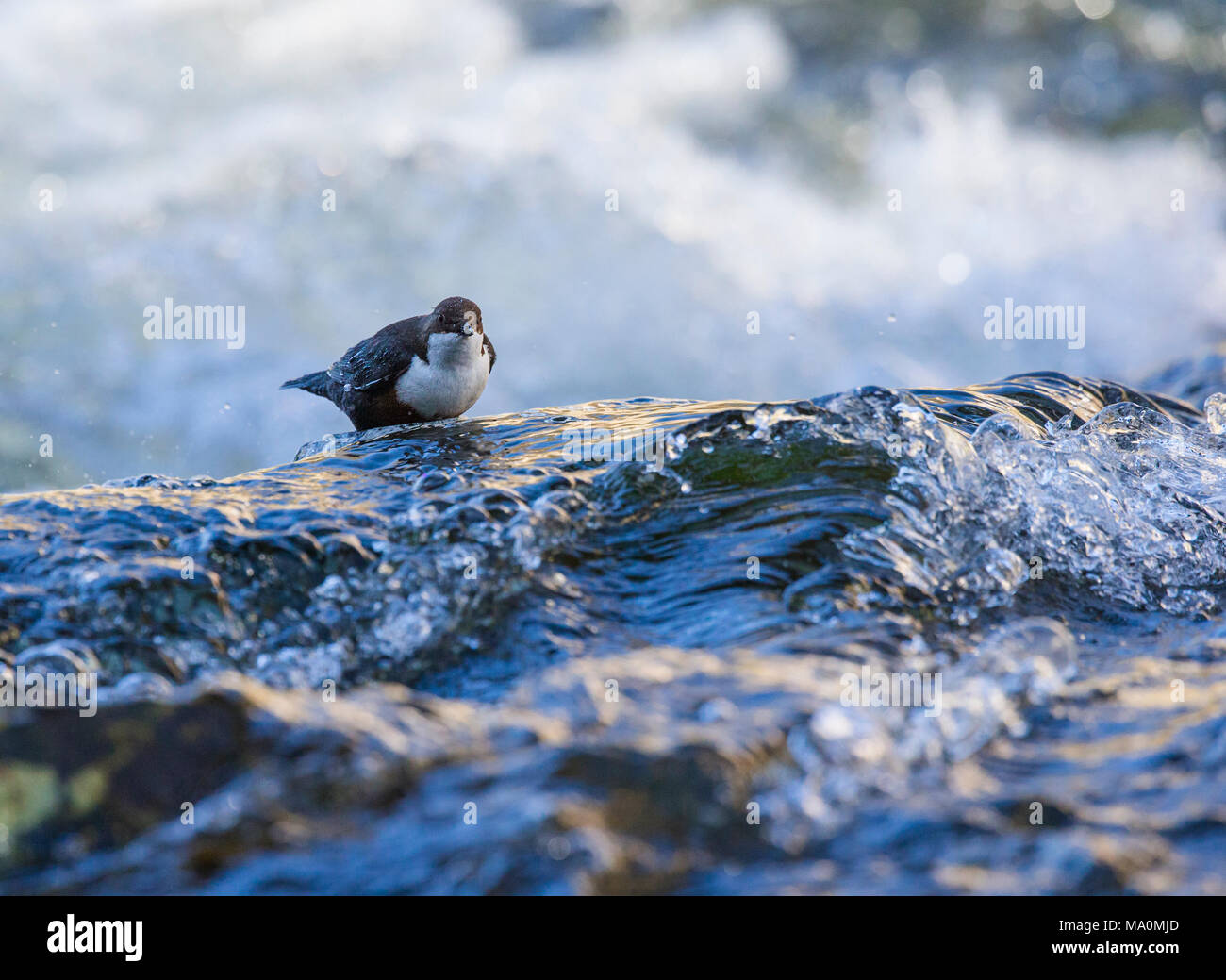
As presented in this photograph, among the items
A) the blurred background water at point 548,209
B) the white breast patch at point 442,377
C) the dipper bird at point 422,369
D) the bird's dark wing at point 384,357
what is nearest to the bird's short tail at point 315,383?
the bird's dark wing at point 384,357

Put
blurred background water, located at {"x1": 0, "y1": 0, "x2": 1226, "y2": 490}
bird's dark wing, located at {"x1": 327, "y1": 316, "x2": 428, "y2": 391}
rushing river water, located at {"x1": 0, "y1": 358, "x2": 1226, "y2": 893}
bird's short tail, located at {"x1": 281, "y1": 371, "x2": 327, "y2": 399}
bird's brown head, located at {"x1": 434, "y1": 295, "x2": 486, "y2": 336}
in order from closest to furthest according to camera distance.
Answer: rushing river water, located at {"x1": 0, "y1": 358, "x2": 1226, "y2": 893} < bird's brown head, located at {"x1": 434, "y1": 295, "x2": 486, "y2": 336} < bird's dark wing, located at {"x1": 327, "y1": 316, "x2": 428, "y2": 391} < bird's short tail, located at {"x1": 281, "y1": 371, "x2": 327, "y2": 399} < blurred background water, located at {"x1": 0, "y1": 0, "x2": 1226, "y2": 490}

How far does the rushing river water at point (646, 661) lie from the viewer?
8.41 ft

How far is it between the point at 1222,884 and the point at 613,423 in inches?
131

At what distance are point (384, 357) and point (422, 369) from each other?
272 millimetres

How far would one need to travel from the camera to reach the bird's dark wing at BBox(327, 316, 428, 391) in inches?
229

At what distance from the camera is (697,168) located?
42.5 ft

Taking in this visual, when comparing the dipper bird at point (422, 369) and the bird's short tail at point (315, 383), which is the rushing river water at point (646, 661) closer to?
the dipper bird at point (422, 369)

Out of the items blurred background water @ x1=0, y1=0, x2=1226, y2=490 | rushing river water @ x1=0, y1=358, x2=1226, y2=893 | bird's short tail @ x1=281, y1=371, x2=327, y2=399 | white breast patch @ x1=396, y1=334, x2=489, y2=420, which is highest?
blurred background water @ x1=0, y1=0, x2=1226, y2=490

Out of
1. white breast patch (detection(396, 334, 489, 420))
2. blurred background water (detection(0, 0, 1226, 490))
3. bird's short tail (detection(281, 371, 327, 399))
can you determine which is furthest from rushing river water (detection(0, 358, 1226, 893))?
blurred background water (detection(0, 0, 1226, 490))

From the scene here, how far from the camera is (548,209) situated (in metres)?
12.1

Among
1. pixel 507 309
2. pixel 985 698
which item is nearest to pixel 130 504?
pixel 985 698

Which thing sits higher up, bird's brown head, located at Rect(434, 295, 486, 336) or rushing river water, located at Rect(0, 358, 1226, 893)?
bird's brown head, located at Rect(434, 295, 486, 336)

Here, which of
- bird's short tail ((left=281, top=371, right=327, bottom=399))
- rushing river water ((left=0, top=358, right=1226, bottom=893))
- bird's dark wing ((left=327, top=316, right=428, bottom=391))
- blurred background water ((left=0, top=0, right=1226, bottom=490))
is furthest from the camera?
blurred background water ((left=0, top=0, right=1226, bottom=490))

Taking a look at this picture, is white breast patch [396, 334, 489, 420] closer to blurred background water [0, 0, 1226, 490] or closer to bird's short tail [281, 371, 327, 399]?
bird's short tail [281, 371, 327, 399]
